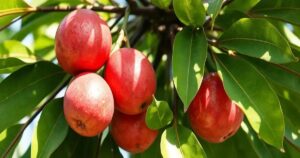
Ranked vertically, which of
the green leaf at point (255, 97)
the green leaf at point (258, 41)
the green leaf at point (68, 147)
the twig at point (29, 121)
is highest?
the green leaf at point (258, 41)

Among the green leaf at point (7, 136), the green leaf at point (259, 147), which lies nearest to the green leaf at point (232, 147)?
the green leaf at point (259, 147)

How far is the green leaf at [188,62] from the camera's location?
5.17 feet

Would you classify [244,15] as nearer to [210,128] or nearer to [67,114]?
[210,128]

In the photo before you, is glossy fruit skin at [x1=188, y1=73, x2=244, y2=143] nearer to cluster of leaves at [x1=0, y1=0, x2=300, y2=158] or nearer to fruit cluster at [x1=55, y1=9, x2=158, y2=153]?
cluster of leaves at [x1=0, y1=0, x2=300, y2=158]

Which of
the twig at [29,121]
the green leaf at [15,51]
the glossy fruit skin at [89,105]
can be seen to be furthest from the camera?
the green leaf at [15,51]

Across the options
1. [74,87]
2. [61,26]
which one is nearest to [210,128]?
[74,87]

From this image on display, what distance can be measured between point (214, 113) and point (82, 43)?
0.42 meters

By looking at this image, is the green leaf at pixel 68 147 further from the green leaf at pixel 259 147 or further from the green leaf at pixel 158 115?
the green leaf at pixel 259 147

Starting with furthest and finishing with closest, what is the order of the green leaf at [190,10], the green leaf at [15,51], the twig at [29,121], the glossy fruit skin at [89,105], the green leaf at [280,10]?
the green leaf at [15,51] → the green leaf at [280,10] → the twig at [29,121] → the green leaf at [190,10] → the glossy fruit skin at [89,105]

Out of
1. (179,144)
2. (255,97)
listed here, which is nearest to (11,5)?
(179,144)

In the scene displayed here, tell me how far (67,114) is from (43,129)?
15 cm

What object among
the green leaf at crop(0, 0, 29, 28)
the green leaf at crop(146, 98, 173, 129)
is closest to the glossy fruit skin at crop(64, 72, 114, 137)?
the green leaf at crop(146, 98, 173, 129)

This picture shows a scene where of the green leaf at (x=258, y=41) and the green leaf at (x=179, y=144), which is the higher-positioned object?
the green leaf at (x=258, y=41)

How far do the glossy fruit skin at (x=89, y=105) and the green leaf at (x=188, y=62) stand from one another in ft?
0.62
